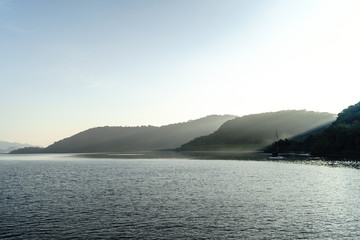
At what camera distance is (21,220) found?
1962 inches

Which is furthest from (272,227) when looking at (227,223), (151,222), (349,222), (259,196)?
(259,196)

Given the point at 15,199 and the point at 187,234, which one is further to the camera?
the point at 15,199

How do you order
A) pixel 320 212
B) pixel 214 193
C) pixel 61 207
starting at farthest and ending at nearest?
1. pixel 214 193
2. pixel 61 207
3. pixel 320 212

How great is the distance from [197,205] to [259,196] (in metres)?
17.8

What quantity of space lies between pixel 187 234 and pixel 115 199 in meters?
31.3

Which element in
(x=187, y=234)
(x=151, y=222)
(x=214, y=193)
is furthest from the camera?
(x=214, y=193)

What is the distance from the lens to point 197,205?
60750 millimetres

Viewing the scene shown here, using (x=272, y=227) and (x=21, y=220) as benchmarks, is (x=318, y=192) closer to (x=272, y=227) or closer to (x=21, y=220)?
(x=272, y=227)

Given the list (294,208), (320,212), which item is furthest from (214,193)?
(320,212)

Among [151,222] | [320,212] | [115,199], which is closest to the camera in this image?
[151,222]

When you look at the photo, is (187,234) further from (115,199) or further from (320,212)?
(115,199)

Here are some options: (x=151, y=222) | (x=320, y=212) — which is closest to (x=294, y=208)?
(x=320, y=212)

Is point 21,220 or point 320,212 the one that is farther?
point 320,212

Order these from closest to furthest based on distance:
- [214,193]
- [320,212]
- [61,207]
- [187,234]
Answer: [187,234] → [320,212] → [61,207] → [214,193]
